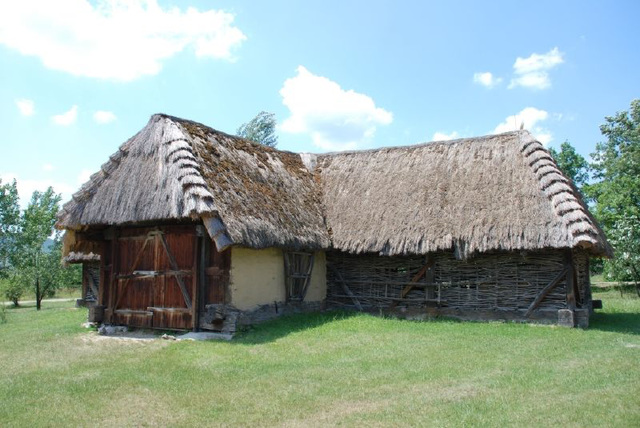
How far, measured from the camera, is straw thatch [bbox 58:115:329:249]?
38.9ft

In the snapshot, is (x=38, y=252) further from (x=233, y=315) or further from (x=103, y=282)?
(x=233, y=315)

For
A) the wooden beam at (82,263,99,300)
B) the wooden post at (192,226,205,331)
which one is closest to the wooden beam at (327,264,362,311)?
the wooden post at (192,226,205,331)

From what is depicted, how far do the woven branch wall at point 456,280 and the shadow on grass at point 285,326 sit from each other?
0.99 meters

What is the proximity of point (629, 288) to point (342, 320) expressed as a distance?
59.5ft

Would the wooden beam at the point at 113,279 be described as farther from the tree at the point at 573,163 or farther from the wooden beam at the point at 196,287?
the tree at the point at 573,163

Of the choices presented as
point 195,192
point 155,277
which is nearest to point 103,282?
point 155,277

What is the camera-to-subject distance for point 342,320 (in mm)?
13812

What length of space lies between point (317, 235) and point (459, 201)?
13.0 ft

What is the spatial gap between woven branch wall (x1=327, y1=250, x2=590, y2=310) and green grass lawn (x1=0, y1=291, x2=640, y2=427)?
127cm

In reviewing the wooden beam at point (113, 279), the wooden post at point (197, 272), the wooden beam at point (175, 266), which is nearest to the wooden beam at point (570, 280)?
the wooden post at point (197, 272)

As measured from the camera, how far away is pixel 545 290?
13.4 metres

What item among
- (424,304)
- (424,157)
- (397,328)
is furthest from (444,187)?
(397,328)

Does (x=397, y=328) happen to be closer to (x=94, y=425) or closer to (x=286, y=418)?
(x=286, y=418)

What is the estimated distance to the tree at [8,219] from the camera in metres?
33.3
